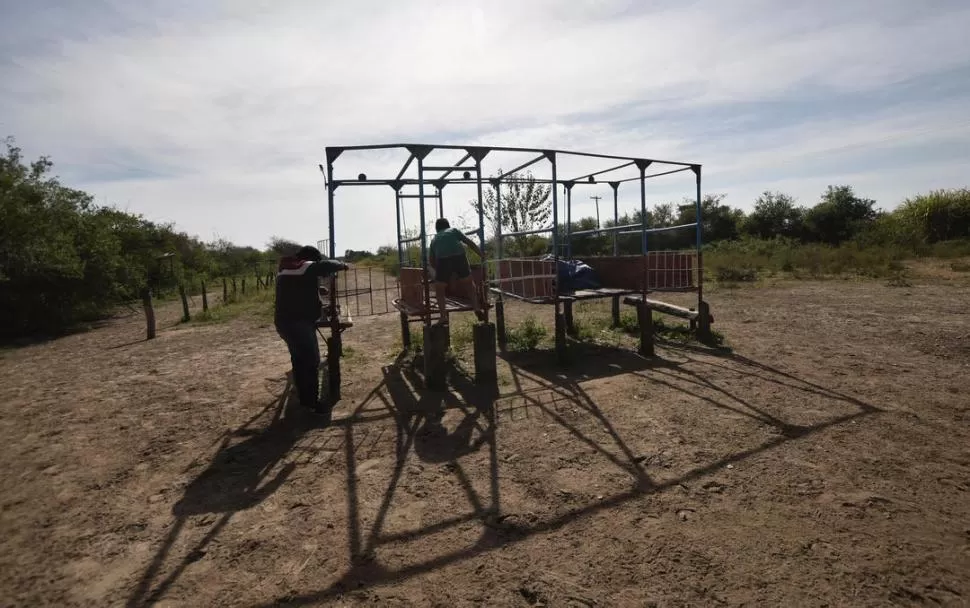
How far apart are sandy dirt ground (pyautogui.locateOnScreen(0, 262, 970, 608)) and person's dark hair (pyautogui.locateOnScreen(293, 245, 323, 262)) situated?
165 cm

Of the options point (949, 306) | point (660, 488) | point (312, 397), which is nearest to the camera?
point (660, 488)

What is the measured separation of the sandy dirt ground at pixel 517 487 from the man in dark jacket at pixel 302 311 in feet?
1.54

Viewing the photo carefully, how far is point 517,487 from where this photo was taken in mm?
3719

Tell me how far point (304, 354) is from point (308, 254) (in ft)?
3.47

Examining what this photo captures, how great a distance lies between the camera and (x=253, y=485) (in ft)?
12.9

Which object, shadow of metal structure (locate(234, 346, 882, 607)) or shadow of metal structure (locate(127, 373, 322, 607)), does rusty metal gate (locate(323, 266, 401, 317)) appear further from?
shadow of metal structure (locate(127, 373, 322, 607))

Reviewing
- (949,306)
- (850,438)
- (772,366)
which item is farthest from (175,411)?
(949,306)

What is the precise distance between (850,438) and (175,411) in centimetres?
654

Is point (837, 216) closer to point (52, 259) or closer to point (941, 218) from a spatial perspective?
point (941, 218)

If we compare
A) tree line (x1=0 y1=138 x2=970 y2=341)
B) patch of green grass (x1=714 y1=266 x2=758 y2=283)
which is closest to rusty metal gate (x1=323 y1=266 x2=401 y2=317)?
tree line (x1=0 y1=138 x2=970 y2=341)

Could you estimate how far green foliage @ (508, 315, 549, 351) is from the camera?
841 centimetres

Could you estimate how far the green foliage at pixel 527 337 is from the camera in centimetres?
841

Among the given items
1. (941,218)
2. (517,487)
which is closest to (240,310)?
(517,487)

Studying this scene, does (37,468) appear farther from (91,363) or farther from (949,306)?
(949,306)
